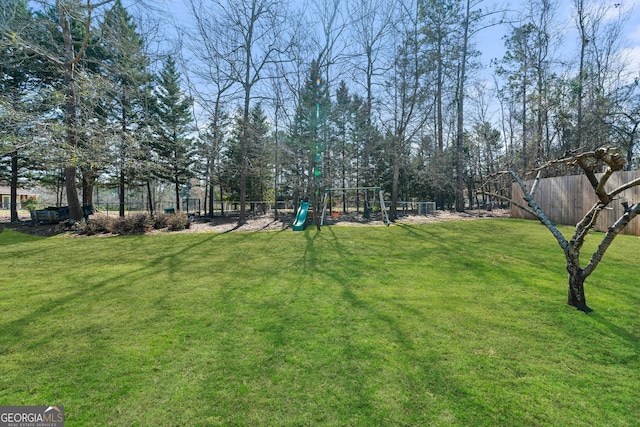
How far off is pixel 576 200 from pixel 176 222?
15.1 m

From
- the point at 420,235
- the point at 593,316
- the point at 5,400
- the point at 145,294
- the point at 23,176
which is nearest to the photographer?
the point at 5,400

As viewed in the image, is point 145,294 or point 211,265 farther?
point 211,265

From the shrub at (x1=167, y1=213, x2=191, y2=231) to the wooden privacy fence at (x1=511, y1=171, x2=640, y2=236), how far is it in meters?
14.3

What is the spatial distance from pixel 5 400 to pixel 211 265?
3633 mm

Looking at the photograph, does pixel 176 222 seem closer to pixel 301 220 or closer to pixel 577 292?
pixel 301 220

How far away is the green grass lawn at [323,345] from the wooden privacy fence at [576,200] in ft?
17.2

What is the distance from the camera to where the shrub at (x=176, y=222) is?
10445 mm

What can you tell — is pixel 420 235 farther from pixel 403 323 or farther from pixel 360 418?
pixel 360 418

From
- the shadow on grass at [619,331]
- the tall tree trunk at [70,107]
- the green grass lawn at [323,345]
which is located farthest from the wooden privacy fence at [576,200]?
the tall tree trunk at [70,107]

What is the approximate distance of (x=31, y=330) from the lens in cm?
276

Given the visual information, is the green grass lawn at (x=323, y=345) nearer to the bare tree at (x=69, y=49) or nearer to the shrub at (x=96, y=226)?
the bare tree at (x=69, y=49)

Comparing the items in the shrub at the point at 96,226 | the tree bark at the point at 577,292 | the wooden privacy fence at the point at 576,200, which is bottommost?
the tree bark at the point at 577,292

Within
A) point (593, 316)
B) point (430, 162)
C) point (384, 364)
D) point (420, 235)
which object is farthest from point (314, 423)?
point (430, 162)

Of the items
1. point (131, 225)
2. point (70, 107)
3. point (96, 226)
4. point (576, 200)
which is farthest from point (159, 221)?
point (576, 200)
